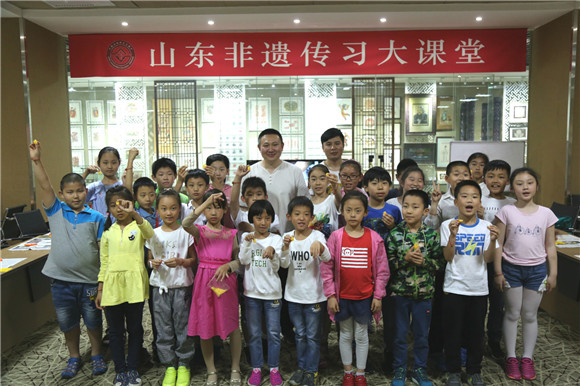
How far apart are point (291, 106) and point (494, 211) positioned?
3.13m

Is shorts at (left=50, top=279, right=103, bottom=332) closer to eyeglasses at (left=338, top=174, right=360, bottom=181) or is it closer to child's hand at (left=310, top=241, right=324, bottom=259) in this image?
child's hand at (left=310, top=241, right=324, bottom=259)

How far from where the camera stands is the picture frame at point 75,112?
5148mm

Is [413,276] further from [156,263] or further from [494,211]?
[156,263]

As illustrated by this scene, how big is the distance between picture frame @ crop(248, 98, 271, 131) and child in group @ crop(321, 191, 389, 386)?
3.12 metres

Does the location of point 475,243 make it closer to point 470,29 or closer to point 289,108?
point 470,29

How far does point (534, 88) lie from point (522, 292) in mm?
3253

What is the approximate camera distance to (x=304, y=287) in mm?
2553

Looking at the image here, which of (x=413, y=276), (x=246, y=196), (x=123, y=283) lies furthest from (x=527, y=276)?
(x=123, y=283)

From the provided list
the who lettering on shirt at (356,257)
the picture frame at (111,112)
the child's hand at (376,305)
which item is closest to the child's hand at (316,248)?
the who lettering on shirt at (356,257)

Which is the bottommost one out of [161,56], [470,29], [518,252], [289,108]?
[518,252]

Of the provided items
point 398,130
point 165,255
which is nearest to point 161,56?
point 165,255

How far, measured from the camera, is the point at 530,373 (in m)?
2.71

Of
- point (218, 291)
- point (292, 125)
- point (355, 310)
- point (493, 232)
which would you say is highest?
point (292, 125)

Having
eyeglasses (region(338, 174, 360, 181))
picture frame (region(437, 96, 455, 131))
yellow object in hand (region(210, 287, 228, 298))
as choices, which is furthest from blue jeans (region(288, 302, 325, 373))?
picture frame (region(437, 96, 455, 131))
